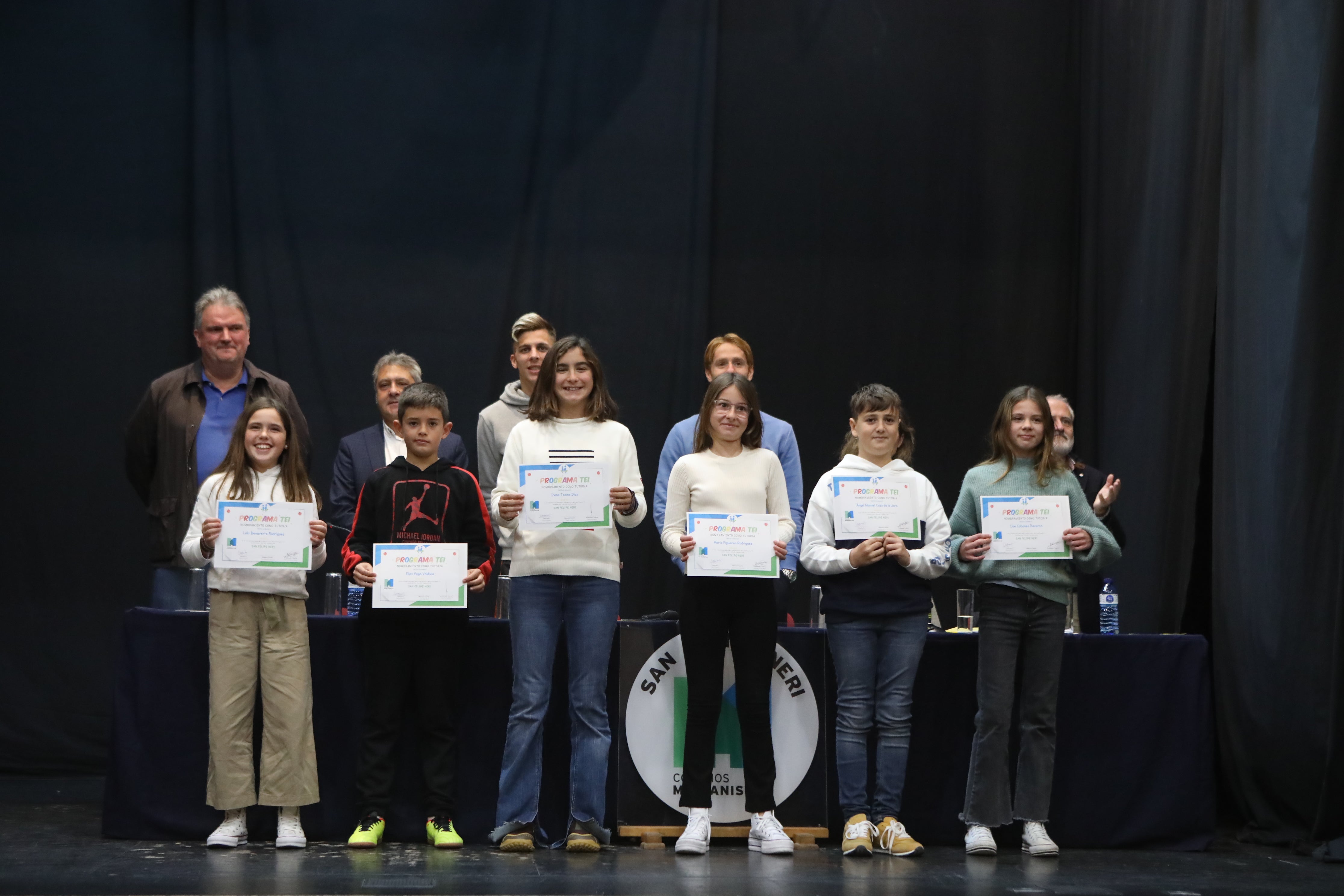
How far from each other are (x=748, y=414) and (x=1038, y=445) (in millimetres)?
1113

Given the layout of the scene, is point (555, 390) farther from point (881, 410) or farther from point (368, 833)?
point (368, 833)

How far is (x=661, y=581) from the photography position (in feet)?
22.6

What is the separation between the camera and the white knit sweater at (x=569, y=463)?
435cm

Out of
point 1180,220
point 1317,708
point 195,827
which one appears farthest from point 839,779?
point 1180,220

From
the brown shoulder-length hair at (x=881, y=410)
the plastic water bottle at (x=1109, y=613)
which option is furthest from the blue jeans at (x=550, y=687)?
the plastic water bottle at (x=1109, y=613)

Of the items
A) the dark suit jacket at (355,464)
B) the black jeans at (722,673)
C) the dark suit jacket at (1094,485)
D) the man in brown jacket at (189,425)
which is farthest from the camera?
the dark suit jacket at (1094,485)

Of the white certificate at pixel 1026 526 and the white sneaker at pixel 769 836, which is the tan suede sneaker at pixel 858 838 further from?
the white certificate at pixel 1026 526

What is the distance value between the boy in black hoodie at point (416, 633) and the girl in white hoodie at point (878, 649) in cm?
124

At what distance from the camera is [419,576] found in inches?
167

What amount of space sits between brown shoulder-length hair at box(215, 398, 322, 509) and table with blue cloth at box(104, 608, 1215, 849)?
0.47 meters

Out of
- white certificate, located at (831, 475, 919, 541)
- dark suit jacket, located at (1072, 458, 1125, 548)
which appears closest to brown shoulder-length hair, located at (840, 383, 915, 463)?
white certificate, located at (831, 475, 919, 541)

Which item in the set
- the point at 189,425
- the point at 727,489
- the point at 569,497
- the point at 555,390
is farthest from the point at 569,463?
the point at 189,425

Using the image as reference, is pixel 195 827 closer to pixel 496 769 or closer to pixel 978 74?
pixel 496 769

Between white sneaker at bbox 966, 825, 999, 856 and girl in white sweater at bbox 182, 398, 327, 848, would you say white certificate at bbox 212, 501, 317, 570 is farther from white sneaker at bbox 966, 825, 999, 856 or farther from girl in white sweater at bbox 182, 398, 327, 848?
white sneaker at bbox 966, 825, 999, 856
